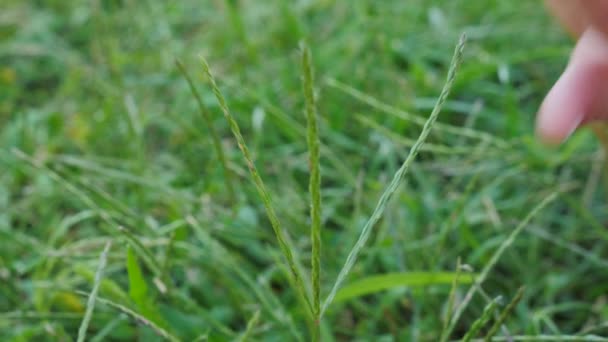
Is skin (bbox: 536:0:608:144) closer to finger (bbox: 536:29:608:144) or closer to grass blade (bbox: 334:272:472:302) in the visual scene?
finger (bbox: 536:29:608:144)

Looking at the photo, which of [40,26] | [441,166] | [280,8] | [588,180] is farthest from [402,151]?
[40,26]

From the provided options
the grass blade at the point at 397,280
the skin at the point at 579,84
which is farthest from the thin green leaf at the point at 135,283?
the skin at the point at 579,84

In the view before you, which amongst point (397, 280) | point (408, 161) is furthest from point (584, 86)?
point (397, 280)

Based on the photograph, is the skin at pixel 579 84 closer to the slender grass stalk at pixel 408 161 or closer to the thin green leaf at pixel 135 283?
the slender grass stalk at pixel 408 161

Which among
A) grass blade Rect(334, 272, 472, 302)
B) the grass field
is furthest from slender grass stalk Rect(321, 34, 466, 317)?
grass blade Rect(334, 272, 472, 302)

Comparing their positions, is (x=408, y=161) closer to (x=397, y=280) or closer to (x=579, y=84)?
(x=579, y=84)

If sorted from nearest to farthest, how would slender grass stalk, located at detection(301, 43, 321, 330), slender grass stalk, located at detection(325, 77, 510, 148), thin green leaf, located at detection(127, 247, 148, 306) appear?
1. slender grass stalk, located at detection(301, 43, 321, 330)
2. thin green leaf, located at detection(127, 247, 148, 306)
3. slender grass stalk, located at detection(325, 77, 510, 148)

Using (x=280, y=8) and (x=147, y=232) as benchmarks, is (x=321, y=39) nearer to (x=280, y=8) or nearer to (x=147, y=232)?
(x=280, y=8)
